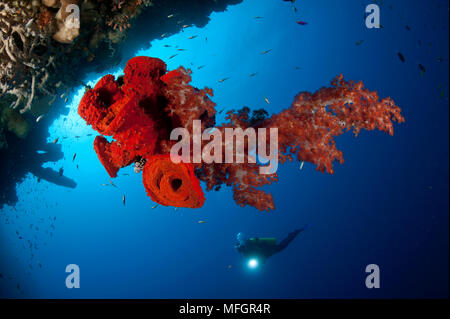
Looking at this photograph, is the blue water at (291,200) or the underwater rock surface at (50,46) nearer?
the underwater rock surface at (50,46)

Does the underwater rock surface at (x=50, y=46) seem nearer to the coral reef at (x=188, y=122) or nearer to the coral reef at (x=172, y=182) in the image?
the coral reef at (x=188, y=122)

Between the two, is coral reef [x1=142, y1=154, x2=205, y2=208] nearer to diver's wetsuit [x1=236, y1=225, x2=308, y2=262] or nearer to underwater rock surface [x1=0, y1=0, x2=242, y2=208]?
underwater rock surface [x1=0, y1=0, x2=242, y2=208]

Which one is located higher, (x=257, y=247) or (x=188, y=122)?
(x=188, y=122)

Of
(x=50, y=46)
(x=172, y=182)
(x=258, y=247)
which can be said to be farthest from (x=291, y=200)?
(x=172, y=182)

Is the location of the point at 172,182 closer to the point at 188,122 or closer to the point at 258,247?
the point at 188,122

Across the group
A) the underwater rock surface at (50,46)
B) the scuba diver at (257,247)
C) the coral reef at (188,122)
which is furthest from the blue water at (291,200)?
the coral reef at (188,122)

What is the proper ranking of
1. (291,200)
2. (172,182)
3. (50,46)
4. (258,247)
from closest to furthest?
(172,182)
(50,46)
(258,247)
(291,200)
